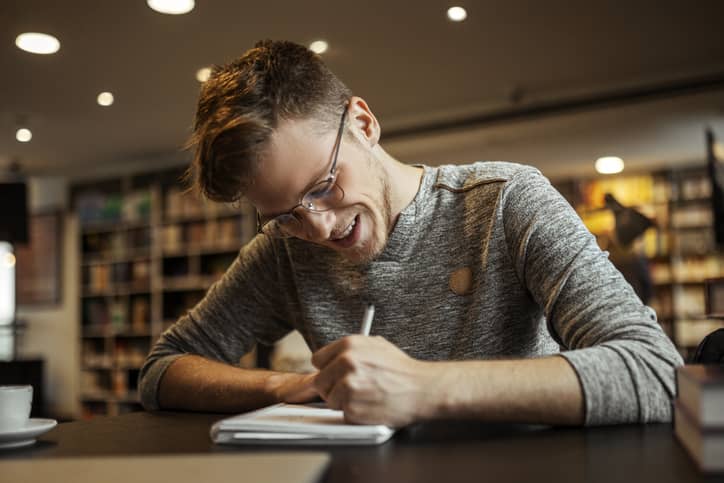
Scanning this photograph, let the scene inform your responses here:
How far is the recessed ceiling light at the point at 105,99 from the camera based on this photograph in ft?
17.9

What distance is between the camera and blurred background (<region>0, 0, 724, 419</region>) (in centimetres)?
419

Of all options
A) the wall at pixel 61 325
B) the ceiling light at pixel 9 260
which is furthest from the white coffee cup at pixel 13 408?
the ceiling light at pixel 9 260

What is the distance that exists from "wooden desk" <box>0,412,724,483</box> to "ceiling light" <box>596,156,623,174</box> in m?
6.96

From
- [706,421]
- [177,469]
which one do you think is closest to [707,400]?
[706,421]

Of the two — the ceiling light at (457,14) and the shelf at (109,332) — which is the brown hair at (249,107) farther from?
the shelf at (109,332)

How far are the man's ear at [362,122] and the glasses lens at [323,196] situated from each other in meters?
0.12

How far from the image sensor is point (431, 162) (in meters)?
7.36

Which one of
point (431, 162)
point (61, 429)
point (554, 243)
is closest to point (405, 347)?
point (554, 243)

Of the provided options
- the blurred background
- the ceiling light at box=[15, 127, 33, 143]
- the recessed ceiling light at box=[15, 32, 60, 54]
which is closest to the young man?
the blurred background

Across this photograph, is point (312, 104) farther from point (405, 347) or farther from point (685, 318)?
point (685, 318)

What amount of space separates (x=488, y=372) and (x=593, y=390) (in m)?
0.12

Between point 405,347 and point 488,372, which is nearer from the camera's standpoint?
point 488,372

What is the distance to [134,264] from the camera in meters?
7.81

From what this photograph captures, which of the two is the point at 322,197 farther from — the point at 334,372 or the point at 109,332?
the point at 109,332
